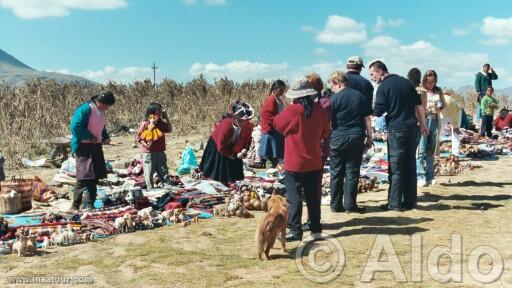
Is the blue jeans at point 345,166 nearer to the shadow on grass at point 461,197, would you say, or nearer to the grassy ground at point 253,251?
the grassy ground at point 253,251

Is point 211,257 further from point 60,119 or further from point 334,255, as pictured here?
point 60,119

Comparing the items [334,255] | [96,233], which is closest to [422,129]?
[334,255]

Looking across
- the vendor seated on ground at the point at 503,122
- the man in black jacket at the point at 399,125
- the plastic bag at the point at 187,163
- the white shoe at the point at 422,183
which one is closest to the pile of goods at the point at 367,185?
the white shoe at the point at 422,183

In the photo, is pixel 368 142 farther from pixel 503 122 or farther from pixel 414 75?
pixel 503 122

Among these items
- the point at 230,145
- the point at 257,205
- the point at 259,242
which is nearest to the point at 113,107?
the point at 230,145

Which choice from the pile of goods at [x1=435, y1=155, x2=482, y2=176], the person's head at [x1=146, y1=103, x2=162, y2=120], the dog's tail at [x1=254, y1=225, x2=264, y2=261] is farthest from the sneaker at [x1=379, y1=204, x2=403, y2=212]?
the person's head at [x1=146, y1=103, x2=162, y2=120]

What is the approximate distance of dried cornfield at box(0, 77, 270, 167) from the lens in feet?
46.0

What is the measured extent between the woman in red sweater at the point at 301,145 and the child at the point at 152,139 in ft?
12.2

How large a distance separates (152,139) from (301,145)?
3.93 meters

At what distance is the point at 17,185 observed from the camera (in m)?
7.84

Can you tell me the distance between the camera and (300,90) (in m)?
5.29

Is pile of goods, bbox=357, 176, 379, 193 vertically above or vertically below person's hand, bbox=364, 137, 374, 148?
below

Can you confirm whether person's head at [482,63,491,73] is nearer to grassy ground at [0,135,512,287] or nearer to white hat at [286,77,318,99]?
grassy ground at [0,135,512,287]

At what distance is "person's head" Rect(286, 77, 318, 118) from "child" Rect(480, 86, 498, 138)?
11179 mm
